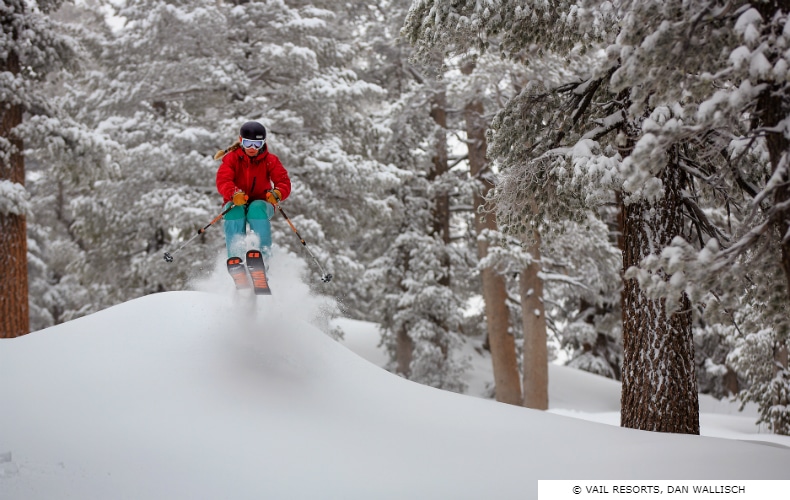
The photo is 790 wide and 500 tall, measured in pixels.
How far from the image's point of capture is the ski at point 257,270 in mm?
6855

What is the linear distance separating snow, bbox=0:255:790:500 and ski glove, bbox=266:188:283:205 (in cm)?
81

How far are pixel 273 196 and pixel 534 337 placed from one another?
9.10 m

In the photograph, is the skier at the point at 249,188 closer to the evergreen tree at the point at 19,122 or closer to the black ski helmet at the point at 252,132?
the black ski helmet at the point at 252,132

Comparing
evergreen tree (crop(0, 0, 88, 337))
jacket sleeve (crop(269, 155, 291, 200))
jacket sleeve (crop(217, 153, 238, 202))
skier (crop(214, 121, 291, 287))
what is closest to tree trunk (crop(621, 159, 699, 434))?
jacket sleeve (crop(269, 155, 291, 200))

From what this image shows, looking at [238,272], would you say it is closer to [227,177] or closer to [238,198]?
[238,198]

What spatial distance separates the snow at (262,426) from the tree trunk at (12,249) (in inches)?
176

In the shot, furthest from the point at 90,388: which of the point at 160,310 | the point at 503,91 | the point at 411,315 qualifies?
the point at 411,315

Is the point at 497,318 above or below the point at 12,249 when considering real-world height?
above

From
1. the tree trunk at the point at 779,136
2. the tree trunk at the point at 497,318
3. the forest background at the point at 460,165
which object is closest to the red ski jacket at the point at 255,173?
the forest background at the point at 460,165

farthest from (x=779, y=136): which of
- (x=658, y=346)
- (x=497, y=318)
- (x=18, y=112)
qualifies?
(x=18, y=112)

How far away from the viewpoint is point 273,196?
7254 mm

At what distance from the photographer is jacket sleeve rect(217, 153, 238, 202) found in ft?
23.4

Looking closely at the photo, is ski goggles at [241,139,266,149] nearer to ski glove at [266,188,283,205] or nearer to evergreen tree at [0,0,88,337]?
ski glove at [266,188,283,205]

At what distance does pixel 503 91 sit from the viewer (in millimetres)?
13773
